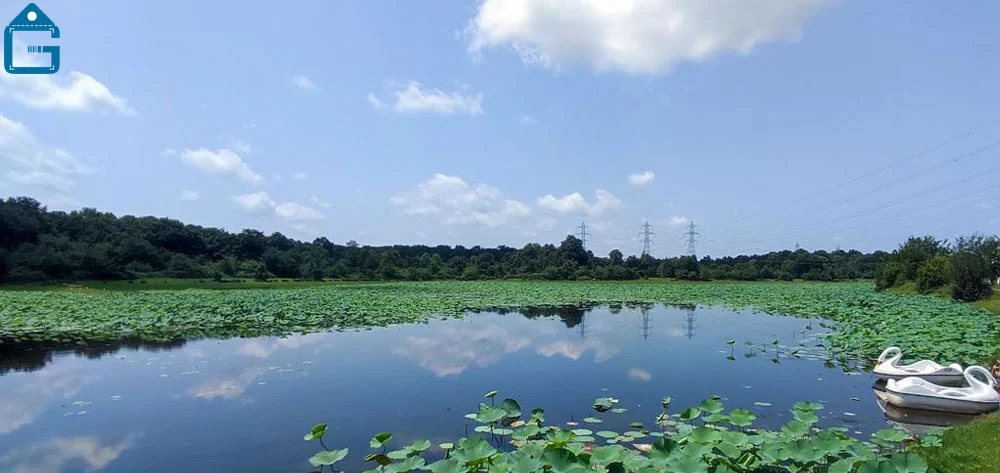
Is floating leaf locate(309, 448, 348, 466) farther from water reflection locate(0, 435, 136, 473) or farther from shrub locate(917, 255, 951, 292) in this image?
shrub locate(917, 255, 951, 292)

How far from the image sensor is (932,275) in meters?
25.0

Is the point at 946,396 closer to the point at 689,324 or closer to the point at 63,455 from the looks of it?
the point at 63,455

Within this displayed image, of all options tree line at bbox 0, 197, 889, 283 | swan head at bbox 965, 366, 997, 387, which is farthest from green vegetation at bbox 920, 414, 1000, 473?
tree line at bbox 0, 197, 889, 283

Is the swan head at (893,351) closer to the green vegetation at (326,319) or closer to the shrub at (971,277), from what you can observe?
the green vegetation at (326,319)

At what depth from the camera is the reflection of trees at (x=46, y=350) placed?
1006 centimetres

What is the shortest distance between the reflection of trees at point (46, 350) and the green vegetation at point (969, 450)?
13.1 metres

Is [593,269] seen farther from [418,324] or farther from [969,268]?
[418,324]

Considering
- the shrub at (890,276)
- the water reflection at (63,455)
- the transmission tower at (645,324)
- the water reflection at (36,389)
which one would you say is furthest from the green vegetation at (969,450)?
the shrub at (890,276)

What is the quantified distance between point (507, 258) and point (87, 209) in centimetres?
4497

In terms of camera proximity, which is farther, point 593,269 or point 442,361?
point 593,269

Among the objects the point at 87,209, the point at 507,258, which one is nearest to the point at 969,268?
the point at 507,258

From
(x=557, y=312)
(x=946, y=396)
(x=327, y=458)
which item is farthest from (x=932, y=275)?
(x=327, y=458)

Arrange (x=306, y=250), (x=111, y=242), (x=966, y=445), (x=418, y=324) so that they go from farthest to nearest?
(x=306, y=250) < (x=111, y=242) < (x=418, y=324) < (x=966, y=445)

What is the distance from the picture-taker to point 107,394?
806 centimetres
